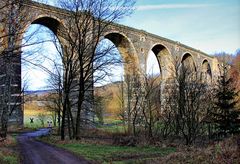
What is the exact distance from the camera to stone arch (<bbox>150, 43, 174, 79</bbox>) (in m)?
51.9

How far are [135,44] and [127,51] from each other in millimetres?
→ 1303

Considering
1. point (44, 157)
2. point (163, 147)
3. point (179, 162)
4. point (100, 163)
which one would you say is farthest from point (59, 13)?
point (179, 162)

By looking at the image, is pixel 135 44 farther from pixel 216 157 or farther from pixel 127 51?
pixel 216 157

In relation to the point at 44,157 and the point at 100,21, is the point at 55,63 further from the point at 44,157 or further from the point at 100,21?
the point at 44,157

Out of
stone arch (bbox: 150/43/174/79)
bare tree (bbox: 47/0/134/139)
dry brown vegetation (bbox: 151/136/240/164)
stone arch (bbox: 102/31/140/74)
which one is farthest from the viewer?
stone arch (bbox: 150/43/174/79)

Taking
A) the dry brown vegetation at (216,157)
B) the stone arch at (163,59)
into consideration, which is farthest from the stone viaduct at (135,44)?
the dry brown vegetation at (216,157)

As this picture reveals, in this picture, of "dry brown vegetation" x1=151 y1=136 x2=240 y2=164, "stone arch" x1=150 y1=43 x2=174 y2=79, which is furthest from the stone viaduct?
"dry brown vegetation" x1=151 y1=136 x2=240 y2=164

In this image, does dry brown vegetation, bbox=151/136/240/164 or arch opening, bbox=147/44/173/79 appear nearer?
dry brown vegetation, bbox=151/136/240/164

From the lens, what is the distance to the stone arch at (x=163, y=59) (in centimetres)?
5191

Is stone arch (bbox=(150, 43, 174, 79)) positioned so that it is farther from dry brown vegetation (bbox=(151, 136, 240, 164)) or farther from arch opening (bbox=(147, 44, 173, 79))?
dry brown vegetation (bbox=(151, 136, 240, 164))

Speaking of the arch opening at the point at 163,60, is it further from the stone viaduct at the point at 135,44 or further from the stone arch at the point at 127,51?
the stone arch at the point at 127,51

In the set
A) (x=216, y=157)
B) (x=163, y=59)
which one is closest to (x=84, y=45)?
(x=216, y=157)

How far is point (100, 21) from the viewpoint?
2184 cm

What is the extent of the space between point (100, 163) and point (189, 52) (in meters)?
50.2
